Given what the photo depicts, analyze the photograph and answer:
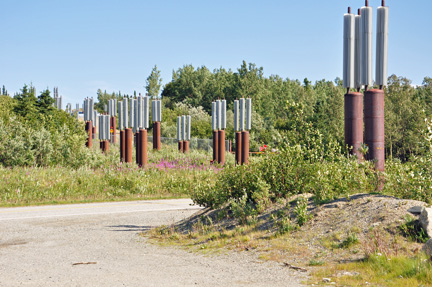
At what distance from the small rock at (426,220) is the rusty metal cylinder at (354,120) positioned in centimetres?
429

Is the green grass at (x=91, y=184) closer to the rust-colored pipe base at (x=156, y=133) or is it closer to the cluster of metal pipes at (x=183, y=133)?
the rust-colored pipe base at (x=156, y=133)

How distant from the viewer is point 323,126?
5728cm

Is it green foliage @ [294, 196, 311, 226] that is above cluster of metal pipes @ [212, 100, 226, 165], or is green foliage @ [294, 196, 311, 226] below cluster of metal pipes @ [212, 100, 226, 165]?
below

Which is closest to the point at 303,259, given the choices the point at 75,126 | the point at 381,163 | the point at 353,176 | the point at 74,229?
the point at 353,176

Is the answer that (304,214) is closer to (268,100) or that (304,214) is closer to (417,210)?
Result: (417,210)

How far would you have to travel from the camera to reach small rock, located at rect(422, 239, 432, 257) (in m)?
7.21

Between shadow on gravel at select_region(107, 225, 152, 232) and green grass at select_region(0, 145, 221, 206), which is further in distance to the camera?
green grass at select_region(0, 145, 221, 206)

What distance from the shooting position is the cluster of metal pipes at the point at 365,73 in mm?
11922

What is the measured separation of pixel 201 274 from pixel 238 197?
14.3 ft

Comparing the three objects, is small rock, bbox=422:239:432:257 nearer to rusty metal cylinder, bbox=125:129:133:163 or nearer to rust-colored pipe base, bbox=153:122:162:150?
rusty metal cylinder, bbox=125:129:133:163

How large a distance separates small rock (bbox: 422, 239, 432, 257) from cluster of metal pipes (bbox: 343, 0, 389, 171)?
4.60 m

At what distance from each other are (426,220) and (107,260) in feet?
17.9

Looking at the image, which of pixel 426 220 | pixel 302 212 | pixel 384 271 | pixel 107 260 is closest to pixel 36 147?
pixel 107 260

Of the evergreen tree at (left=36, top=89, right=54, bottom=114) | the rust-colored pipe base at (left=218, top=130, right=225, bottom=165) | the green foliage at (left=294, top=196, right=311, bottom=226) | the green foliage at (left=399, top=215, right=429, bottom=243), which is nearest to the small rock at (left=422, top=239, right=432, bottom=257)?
the green foliage at (left=399, top=215, right=429, bottom=243)
